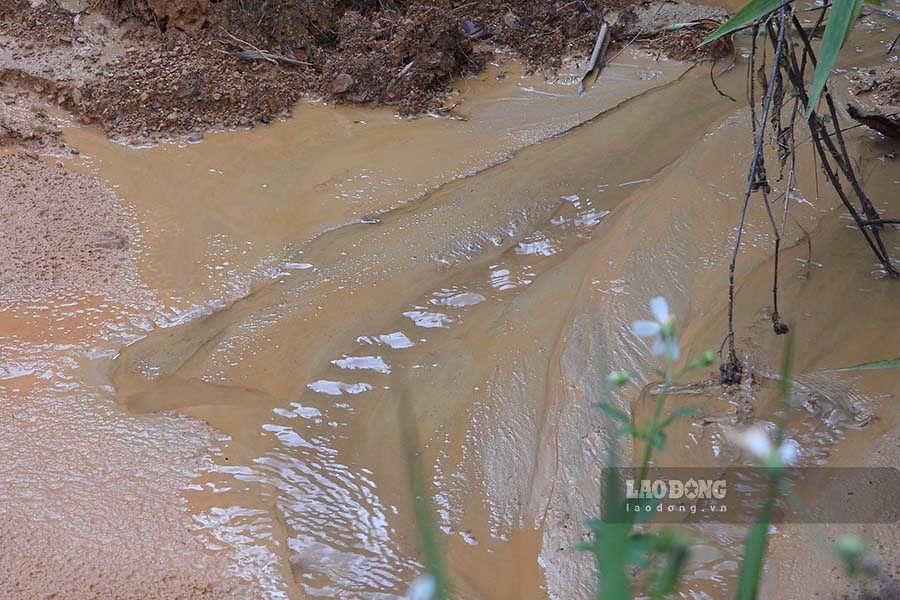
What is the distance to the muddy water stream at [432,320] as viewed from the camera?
2.22 metres

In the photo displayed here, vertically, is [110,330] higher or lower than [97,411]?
higher

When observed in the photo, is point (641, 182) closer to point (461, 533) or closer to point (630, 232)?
point (630, 232)

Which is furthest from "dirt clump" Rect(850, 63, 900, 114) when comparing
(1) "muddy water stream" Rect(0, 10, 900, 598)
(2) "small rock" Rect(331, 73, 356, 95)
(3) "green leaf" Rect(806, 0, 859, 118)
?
(2) "small rock" Rect(331, 73, 356, 95)

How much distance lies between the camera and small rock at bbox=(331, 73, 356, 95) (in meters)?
4.23

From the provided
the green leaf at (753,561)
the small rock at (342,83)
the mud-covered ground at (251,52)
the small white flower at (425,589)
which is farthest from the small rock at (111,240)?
the green leaf at (753,561)

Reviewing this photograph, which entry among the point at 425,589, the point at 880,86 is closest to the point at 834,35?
the point at 425,589

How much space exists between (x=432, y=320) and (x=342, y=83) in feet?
5.99

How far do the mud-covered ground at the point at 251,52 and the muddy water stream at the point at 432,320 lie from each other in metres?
0.19

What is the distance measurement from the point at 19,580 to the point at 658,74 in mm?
3559

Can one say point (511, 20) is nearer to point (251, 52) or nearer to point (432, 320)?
point (251, 52)

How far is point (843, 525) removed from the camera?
6.54ft

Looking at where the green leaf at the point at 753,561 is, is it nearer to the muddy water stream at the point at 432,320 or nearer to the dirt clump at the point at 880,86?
the muddy water stream at the point at 432,320

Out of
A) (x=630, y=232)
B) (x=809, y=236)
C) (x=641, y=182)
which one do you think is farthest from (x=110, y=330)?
(x=809, y=236)

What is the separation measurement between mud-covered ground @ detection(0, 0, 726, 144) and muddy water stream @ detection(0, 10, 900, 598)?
0.19 meters
